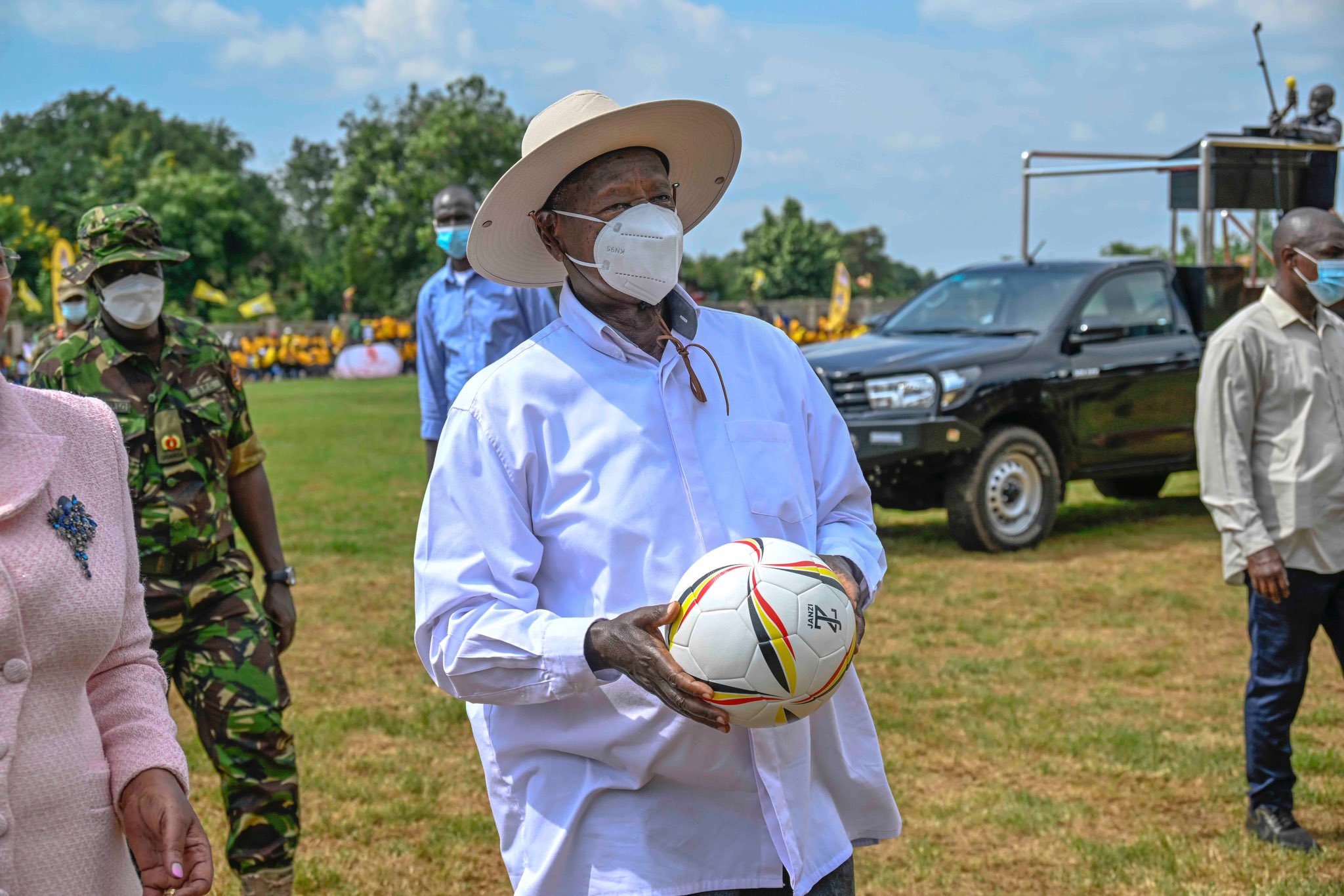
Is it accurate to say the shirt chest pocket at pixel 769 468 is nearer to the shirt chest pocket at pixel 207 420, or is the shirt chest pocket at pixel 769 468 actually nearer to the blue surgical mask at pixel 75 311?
the shirt chest pocket at pixel 207 420

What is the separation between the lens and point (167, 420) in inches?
172

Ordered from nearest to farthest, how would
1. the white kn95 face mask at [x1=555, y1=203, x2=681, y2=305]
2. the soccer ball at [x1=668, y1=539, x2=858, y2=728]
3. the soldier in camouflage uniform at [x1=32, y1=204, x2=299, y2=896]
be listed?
the soccer ball at [x1=668, y1=539, x2=858, y2=728] → the white kn95 face mask at [x1=555, y1=203, x2=681, y2=305] → the soldier in camouflage uniform at [x1=32, y1=204, x2=299, y2=896]

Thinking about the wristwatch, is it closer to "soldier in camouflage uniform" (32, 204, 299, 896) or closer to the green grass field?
"soldier in camouflage uniform" (32, 204, 299, 896)

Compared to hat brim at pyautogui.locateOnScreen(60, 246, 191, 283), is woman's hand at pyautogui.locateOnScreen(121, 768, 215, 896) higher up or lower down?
lower down

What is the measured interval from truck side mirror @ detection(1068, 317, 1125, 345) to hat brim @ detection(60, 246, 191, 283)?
8177mm

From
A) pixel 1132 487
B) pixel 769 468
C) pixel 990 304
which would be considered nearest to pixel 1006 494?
pixel 990 304

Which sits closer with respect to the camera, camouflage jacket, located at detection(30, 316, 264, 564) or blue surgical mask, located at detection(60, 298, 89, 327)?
camouflage jacket, located at detection(30, 316, 264, 564)

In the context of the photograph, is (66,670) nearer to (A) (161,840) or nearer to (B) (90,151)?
(A) (161,840)

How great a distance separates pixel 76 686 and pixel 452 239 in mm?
6033

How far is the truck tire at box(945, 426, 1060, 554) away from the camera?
10586 mm

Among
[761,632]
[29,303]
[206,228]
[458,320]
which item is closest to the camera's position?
[761,632]

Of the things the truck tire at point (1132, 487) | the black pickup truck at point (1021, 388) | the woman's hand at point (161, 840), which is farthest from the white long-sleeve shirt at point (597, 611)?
the truck tire at point (1132, 487)

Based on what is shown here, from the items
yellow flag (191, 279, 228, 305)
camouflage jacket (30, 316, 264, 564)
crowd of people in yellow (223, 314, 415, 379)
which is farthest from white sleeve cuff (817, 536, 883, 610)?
yellow flag (191, 279, 228, 305)

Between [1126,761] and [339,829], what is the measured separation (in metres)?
3.39
